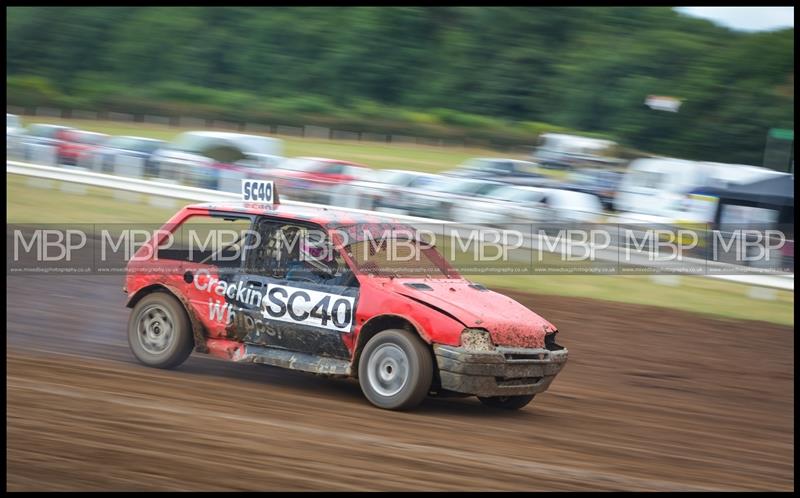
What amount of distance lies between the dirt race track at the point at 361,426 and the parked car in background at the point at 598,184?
13031 mm

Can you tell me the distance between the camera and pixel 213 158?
25031 millimetres

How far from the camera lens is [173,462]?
545cm

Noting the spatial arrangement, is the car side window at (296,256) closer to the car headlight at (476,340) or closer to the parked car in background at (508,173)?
the car headlight at (476,340)

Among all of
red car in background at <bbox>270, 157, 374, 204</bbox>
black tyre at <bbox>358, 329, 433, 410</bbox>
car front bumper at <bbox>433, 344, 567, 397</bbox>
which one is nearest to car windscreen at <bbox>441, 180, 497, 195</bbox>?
red car in background at <bbox>270, 157, 374, 204</bbox>

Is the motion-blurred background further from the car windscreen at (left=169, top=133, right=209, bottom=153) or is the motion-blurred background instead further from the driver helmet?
the driver helmet

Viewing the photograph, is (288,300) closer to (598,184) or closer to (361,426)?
(361,426)

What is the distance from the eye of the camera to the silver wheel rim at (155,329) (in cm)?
841

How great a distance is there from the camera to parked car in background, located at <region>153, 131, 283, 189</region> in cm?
1944

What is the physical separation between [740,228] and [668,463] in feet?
31.1

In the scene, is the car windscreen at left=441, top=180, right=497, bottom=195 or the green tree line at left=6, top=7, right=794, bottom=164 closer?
the car windscreen at left=441, top=180, right=497, bottom=195

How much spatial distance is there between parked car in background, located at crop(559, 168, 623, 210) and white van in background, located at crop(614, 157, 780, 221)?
0.18 meters

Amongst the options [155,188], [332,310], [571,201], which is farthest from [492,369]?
[571,201]

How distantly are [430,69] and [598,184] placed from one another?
23.3 metres

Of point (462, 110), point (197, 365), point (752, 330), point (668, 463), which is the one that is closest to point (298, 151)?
point (462, 110)
